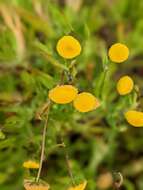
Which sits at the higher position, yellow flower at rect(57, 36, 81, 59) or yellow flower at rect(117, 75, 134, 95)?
yellow flower at rect(57, 36, 81, 59)

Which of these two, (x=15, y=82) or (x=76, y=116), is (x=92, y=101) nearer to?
(x=76, y=116)

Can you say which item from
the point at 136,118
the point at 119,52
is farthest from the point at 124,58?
the point at 136,118

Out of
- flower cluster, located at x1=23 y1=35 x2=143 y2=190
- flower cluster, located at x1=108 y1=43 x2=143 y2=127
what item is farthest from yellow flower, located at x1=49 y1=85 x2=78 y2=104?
flower cluster, located at x1=108 y1=43 x2=143 y2=127

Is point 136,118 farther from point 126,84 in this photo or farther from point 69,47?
point 69,47

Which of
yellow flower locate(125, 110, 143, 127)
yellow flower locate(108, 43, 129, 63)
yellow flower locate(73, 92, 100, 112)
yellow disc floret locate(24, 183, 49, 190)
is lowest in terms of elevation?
yellow disc floret locate(24, 183, 49, 190)

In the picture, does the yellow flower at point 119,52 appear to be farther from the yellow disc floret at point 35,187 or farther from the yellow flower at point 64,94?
the yellow disc floret at point 35,187

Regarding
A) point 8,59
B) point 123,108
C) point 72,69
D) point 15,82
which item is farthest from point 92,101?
point 15,82

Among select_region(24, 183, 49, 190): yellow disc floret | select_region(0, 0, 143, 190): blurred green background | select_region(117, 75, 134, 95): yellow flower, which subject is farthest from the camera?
select_region(0, 0, 143, 190): blurred green background

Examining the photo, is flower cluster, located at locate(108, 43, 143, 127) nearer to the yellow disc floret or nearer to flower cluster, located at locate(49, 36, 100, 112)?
flower cluster, located at locate(49, 36, 100, 112)
